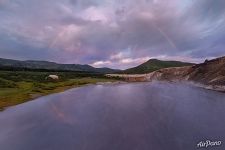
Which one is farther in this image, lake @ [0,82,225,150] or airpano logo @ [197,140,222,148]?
lake @ [0,82,225,150]

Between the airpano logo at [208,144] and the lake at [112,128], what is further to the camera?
the lake at [112,128]

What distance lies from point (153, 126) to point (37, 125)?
1236cm

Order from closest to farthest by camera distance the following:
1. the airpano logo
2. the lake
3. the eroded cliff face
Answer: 1. the airpano logo
2. the lake
3. the eroded cliff face

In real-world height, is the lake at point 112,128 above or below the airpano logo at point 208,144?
below

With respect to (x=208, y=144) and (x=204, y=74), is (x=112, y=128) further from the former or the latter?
(x=204, y=74)

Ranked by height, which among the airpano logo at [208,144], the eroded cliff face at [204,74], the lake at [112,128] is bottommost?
the lake at [112,128]

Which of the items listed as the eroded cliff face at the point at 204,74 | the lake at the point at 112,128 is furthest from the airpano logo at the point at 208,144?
the eroded cliff face at the point at 204,74

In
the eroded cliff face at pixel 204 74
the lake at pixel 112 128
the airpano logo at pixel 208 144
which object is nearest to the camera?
the airpano logo at pixel 208 144

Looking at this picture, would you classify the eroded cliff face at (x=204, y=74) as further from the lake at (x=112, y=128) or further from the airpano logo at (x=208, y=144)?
the airpano logo at (x=208, y=144)

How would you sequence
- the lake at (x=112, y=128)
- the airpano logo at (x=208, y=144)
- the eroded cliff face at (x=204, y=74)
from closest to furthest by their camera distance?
the airpano logo at (x=208, y=144), the lake at (x=112, y=128), the eroded cliff face at (x=204, y=74)

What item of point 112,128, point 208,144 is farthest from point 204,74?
point 208,144

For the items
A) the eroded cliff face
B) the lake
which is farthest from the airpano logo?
the eroded cliff face

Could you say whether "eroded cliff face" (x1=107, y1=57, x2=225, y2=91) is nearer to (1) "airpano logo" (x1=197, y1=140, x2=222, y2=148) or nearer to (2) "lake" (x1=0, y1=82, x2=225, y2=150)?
(2) "lake" (x1=0, y1=82, x2=225, y2=150)

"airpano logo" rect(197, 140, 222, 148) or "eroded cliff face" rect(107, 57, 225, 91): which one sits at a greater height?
"eroded cliff face" rect(107, 57, 225, 91)
